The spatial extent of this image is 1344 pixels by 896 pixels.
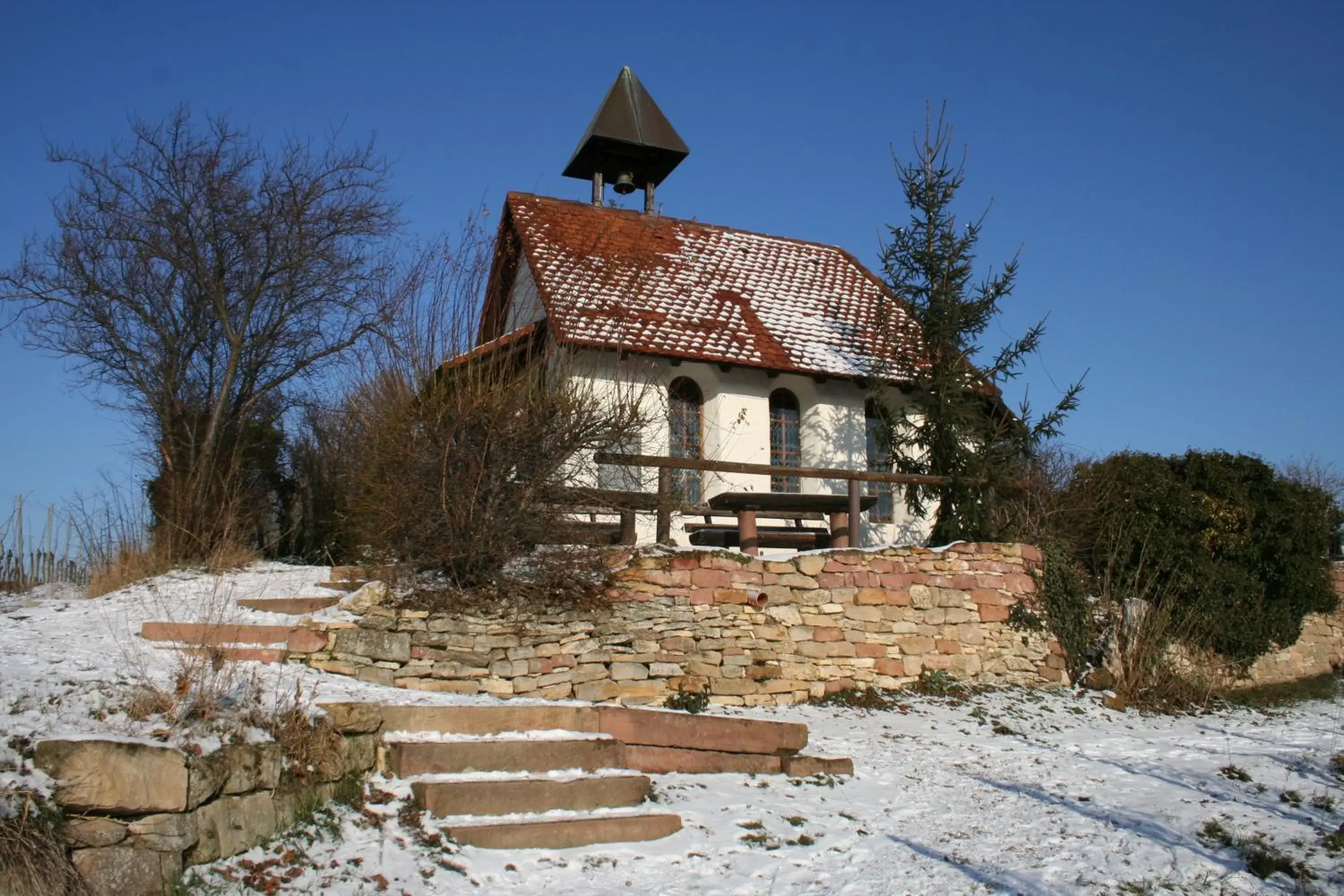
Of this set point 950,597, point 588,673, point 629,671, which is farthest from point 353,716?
point 950,597

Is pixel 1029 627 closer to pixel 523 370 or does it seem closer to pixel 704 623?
pixel 704 623

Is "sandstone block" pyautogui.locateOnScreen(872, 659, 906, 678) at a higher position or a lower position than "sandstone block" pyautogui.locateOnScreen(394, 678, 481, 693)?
lower

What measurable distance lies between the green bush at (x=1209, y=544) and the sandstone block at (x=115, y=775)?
10.4 metres

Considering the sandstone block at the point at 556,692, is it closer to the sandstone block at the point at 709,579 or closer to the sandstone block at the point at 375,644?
the sandstone block at the point at 375,644

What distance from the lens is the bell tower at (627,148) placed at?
18422 mm

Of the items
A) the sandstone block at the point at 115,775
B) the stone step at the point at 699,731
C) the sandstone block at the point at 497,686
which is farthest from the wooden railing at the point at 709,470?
the sandstone block at the point at 115,775

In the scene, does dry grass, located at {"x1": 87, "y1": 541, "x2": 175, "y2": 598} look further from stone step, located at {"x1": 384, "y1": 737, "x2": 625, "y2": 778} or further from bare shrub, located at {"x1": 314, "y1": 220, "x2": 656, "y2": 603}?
stone step, located at {"x1": 384, "y1": 737, "x2": 625, "y2": 778}

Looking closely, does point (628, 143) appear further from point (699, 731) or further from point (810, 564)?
point (699, 731)

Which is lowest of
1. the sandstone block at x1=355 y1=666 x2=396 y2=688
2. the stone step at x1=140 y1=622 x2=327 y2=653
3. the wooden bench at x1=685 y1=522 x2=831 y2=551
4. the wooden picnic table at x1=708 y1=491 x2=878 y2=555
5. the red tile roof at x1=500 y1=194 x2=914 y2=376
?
the sandstone block at x1=355 y1=666 x2=396 y2=688

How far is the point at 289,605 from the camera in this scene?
8.69 m

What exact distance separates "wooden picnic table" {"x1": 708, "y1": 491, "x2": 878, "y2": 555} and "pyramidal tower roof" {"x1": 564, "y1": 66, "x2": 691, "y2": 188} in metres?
8.90

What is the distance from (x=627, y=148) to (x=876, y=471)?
7.81m

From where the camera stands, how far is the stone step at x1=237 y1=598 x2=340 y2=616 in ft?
28.2

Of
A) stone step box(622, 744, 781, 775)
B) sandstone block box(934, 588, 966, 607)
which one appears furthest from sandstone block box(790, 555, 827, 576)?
stone step box(622, 744, 781, 775)
